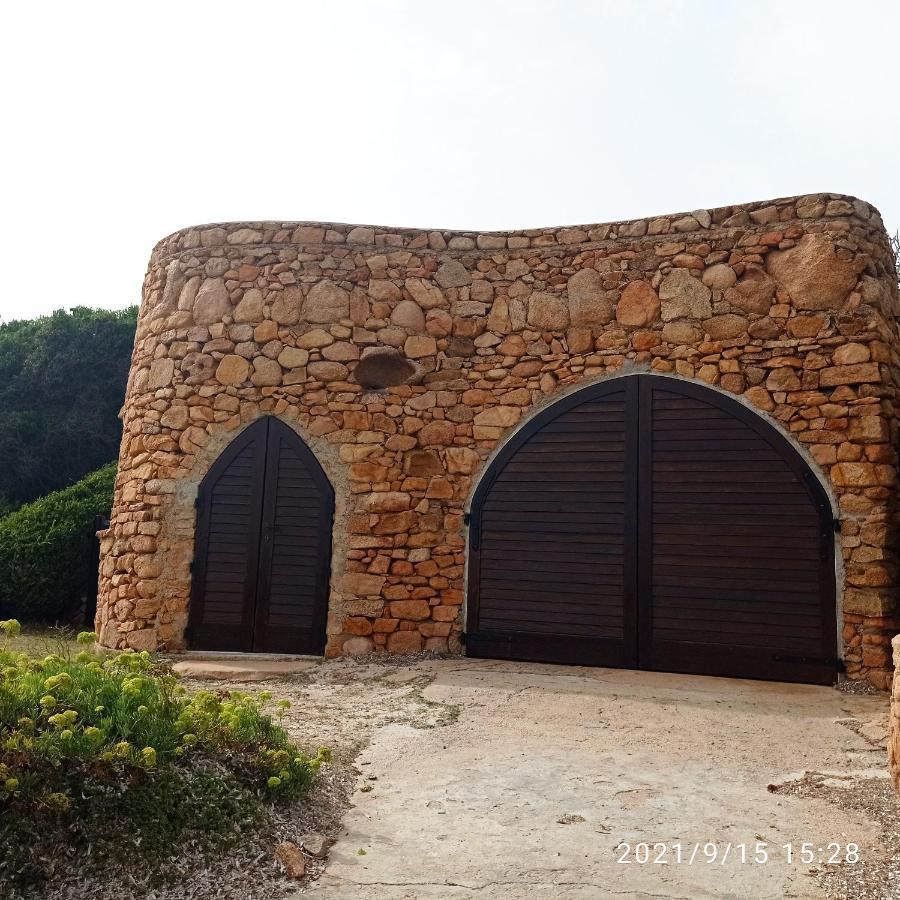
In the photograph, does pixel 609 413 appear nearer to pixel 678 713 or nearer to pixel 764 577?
pixel 764 577

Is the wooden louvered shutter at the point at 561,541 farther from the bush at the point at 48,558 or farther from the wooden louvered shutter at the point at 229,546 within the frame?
the bush at the point at 48,558

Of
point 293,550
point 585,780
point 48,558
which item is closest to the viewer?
point 585,780

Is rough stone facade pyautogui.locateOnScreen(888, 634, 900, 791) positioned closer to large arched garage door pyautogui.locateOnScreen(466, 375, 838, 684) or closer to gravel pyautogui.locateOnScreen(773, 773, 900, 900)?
gravel pyautogui.locateOnScreen(773, 773, 900, 900)

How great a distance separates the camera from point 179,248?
806 centimetres

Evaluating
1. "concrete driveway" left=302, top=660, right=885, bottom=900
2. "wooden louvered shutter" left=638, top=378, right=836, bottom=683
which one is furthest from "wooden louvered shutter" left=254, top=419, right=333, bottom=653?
"wooden louvered shutter" left=638, top=378, right=836, bottom=683

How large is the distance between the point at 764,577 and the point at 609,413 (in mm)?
1844

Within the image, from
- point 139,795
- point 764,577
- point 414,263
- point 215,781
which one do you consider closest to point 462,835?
point 215,781
